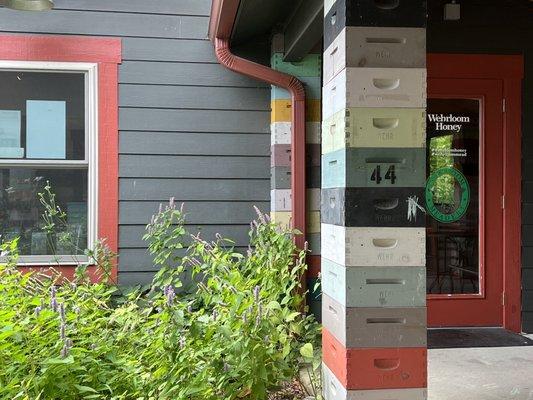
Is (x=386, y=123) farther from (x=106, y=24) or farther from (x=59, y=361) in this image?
(x=106, y=24)

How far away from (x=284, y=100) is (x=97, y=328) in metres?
2.44

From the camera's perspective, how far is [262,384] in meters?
2.71

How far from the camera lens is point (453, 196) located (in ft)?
15.5

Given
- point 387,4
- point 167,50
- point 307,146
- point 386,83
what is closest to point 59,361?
point 386,83

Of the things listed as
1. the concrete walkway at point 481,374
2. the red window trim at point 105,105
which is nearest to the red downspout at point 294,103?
the red window trim at point 105,105

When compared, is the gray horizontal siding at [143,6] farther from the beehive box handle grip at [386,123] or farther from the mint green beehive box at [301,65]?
the beehive box handle grip at [386,123]

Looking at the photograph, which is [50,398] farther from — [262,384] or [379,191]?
[379,191]

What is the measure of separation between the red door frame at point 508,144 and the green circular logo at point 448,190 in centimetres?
31

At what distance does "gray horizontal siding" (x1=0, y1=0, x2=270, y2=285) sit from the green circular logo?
1.39 m

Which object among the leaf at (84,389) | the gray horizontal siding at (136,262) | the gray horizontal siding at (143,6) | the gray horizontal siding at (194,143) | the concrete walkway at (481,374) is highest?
the gray horizontal siding at (143,6)

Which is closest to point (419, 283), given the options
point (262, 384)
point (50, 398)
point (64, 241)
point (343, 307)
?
point (343, 307)

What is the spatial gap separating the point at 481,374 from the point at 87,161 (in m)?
3.22

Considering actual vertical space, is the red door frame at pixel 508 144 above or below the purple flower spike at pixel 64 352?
above

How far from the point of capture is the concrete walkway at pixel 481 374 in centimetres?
322
